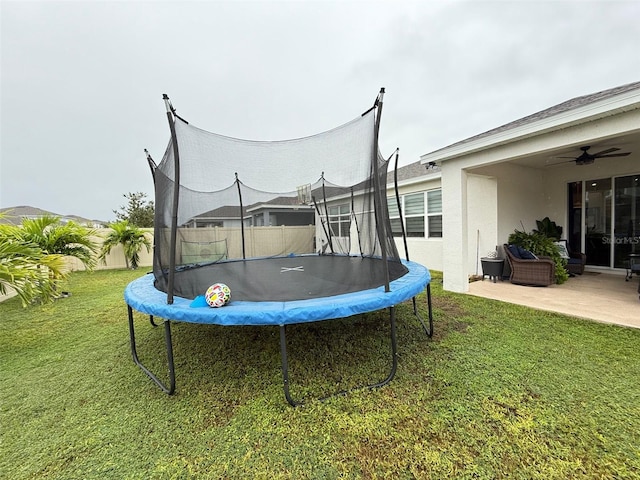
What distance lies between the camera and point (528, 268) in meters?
4.66

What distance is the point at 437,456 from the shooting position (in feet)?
4.32

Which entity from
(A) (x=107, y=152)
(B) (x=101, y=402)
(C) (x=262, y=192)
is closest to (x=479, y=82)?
(C) (x=262, y=192)

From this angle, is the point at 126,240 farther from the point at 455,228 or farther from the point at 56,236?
the point at 455,228

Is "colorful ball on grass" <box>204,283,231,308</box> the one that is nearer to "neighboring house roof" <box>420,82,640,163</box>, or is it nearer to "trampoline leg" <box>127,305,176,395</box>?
"trampoline leg" <box>127,305,176,395</box>

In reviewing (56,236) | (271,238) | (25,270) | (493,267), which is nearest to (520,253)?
(493,267)

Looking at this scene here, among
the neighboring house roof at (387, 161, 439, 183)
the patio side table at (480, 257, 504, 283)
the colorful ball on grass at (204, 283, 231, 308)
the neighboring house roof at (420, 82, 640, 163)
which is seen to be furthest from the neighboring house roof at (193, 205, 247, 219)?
the patio side table at (480, 257, 504, 283)

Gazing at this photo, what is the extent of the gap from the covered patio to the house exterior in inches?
22.6

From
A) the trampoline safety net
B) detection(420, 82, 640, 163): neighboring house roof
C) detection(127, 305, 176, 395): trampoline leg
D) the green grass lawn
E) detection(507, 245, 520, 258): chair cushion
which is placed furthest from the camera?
detection(507, 245, 520, 258): chair cushion

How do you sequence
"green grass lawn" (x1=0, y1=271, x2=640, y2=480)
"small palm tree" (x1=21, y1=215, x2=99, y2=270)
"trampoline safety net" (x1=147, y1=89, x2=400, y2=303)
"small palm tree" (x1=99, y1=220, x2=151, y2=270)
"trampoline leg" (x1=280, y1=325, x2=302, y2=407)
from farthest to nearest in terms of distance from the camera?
"small palm tree" (x1=99, y1=220, x2=151, y2=270) → "small palm tree" (x1=21, y1=215, x2=99, y2=270) → "trampoline safety net" (x1=147, y1=89, x2=400, y2=303) → "trampoline leg" (x1=280, y1=325, x2=302, y2=407) → "green grass lawn" (x1=0, y1=271, x2=640, y2=480)

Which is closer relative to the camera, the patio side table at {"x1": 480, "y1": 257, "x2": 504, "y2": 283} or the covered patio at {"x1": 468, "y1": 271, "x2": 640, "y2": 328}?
the covered patio at {"x1": 468, "y1": 271, "x2": 640, "y2": 328}

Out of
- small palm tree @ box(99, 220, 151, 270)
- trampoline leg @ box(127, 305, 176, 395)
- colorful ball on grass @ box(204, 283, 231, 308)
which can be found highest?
small palm tree @ box(99, 220, 151, 270)

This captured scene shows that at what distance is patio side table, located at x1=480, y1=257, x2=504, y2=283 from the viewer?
5027 millimetres

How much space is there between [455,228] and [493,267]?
1.45 m

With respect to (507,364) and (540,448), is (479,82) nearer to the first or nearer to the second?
(507,364)
